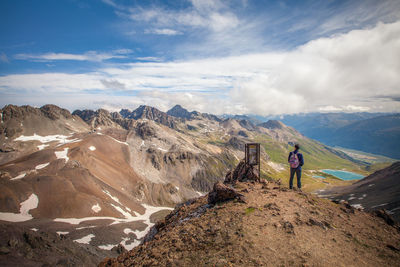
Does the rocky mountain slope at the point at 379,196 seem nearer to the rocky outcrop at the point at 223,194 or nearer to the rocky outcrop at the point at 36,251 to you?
the rocky outcrop at the point at 223,194

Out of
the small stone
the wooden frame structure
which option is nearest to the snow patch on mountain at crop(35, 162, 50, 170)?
the small stone

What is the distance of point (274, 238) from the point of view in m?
14.2

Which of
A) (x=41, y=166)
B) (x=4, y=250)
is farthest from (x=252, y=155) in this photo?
(x=41, y=166)

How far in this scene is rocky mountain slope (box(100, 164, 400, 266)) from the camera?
1279 cm

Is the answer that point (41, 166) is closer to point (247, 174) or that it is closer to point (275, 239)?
point (247, 174)

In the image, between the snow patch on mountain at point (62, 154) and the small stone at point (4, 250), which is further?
the snow patch on mountain at point (62, 154)

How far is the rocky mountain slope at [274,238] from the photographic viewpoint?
504 inches

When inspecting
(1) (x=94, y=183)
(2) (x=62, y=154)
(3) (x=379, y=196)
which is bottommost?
(3) (x=379, y=196)

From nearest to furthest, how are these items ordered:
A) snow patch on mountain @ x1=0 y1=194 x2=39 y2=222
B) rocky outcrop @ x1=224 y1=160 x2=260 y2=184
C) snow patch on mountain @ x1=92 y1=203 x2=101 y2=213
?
1. rocky outcrop @ x1=224 y1=160 x2=260 y2=184
2. snow patch on mountain @ x1=0 y1=194 x2=39 y2=222
3. snow patch on mountain @ x1=92 y1=203 x2=101 y2=213

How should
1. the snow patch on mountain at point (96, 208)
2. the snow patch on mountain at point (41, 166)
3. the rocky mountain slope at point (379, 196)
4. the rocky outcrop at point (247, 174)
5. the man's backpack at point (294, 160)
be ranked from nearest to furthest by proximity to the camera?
the man's backpack at point (294, 160) < the rocky outcrop at point (247, 174) < the rocky mountain slope at point (379, 196) < the snow patch on mountain at point (96, 208) < the snow patch on mountain at point (41, 166)

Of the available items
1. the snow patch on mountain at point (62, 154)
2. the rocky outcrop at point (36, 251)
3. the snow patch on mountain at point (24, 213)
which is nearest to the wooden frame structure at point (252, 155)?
the rocky outcrop at point (36, 251)

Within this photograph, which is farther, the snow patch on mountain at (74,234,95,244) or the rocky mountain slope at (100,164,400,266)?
the snow patch on mountain at (74,234,95,244)

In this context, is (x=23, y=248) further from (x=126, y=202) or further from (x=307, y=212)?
(x=126, y=202)

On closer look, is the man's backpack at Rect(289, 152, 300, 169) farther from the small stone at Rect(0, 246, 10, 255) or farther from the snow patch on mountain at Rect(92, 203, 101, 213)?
the snow patch on mountain at Rect(92, 203, 101, 213)
